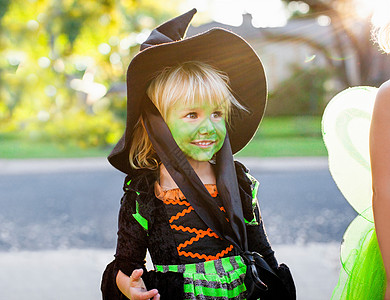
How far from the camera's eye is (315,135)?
15914 mm

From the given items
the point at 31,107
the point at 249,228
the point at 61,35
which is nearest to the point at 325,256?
the point at 249,228

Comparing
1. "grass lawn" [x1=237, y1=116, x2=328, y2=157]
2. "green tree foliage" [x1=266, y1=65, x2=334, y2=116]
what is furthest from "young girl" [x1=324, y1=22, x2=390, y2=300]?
"green tree foliage" [x1=266, y1=65, x2=334, y2=116]

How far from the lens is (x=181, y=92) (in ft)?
5.22

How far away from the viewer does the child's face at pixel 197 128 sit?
5.22 ft

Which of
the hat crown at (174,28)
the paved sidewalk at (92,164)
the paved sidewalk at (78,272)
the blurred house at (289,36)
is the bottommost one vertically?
the paved sidewalk at (78,272)

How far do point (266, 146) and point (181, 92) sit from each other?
12690mm

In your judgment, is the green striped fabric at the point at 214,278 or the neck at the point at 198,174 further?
the neck at the point at 198,174

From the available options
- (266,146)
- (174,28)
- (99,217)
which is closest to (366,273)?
(174,28)

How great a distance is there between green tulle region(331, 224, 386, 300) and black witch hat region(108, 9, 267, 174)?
56 centimetres

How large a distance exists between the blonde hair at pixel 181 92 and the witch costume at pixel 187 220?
0.09 ft

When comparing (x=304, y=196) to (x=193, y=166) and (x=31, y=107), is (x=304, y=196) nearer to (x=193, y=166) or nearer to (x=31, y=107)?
(x=193, y=166)

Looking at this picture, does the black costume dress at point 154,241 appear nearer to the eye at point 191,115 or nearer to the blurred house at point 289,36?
the eye at point 191,115

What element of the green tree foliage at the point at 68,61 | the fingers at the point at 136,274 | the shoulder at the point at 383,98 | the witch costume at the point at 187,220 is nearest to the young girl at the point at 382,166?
the shoulder at the point at 383,98

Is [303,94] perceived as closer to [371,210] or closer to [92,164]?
[92,164]
